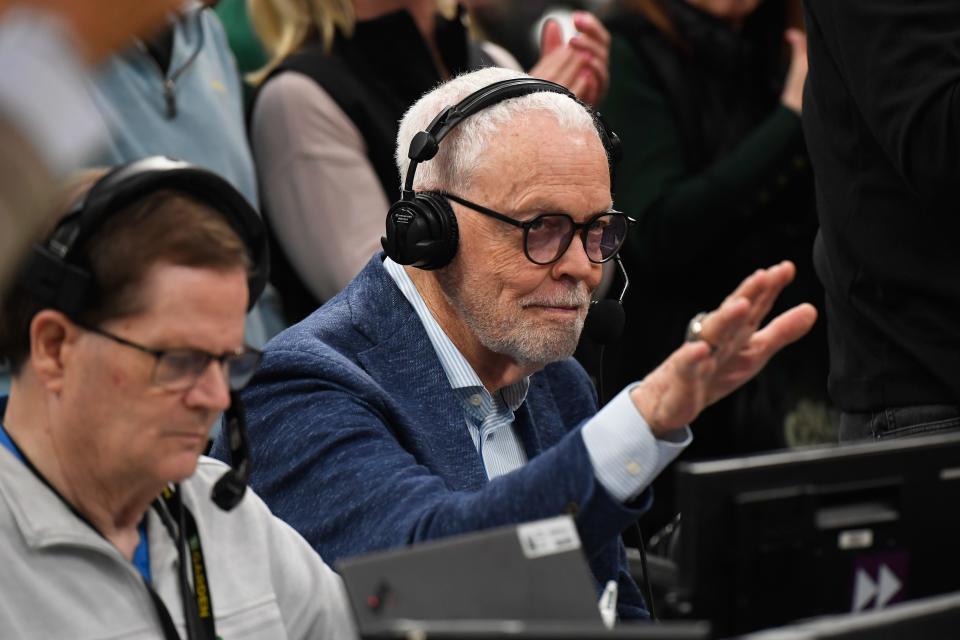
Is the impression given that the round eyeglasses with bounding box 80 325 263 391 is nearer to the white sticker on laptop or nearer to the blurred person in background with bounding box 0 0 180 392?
the white sticker on laptop

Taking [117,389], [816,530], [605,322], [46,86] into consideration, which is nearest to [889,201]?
[605,322]

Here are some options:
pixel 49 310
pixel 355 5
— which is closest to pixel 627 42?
pixel 355 5

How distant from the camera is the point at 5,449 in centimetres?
187

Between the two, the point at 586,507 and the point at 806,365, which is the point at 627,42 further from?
the point at 586,507

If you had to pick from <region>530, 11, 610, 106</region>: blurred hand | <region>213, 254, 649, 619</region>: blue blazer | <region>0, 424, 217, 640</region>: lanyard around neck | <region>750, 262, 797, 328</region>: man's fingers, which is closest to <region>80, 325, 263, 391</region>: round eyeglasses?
<region>0, 424, 217, 640</region>: lanyard around neck

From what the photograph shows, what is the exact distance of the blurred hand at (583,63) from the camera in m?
3.65

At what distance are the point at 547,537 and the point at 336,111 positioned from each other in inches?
80.2

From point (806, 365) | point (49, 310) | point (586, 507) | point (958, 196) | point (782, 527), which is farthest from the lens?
point (806, 365)

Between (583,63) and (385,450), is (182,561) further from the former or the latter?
(583,63)

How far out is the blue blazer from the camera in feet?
6.66

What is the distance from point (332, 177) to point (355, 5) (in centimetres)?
46

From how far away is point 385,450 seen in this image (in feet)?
7.62

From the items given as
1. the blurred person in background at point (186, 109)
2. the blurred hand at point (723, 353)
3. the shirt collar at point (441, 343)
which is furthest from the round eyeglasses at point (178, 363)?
the blurred person in background at point (186, 109)

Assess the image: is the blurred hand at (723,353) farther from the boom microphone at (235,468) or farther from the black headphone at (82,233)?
the black headphone at (82,233)
